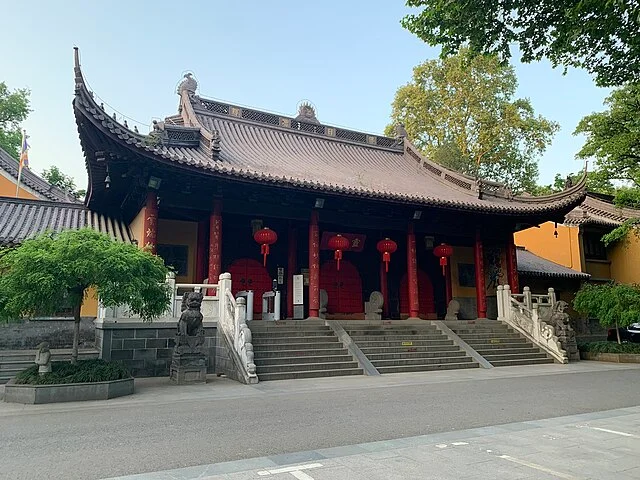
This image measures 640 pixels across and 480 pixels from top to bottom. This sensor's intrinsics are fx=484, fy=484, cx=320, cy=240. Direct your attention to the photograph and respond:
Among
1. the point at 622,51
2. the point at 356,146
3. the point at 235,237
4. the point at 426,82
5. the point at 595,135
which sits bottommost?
the point at 235,237

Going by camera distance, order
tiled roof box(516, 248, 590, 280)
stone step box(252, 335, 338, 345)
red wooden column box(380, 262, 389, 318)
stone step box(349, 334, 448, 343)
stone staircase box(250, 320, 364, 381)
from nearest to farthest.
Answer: stone staircase box(250, 320, 364, 381) → stone step box(252, 335, 338, 345) → stone step box(349, 334, 448, 343) → red wooden column box(380, 262, 389, 318) → tiled roof box(516, 248, 590, 280)

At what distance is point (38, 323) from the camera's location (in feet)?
36.1

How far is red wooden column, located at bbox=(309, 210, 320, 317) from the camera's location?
12469 millimetres

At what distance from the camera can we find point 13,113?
26984 millimetres

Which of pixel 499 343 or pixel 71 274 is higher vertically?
pixel 71 274

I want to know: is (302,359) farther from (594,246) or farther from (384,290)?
(594,246)

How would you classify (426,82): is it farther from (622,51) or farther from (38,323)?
(38,323)

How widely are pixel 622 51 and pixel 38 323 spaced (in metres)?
12.7

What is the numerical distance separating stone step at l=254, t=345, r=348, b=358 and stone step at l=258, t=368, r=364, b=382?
0.64 meters

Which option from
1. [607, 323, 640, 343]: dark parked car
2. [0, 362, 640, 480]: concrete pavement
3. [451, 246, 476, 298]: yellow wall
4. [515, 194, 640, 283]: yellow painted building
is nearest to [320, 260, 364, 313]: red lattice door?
[451, 246, 476, 298]: yellow wall

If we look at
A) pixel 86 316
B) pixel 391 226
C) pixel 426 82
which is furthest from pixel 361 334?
pixel 426 82

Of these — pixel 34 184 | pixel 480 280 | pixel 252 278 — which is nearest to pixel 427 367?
pixel 480 280

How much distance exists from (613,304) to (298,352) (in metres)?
9.80

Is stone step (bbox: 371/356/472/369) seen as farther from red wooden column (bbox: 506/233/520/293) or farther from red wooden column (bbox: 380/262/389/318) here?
red wooden column (bbox: 506/233/520/293)
